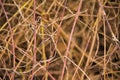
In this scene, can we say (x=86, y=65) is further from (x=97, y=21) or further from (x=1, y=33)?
(x=1, y=33)

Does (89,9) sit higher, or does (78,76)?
(89,9)

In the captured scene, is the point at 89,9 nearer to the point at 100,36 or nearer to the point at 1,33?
the point at 100,36

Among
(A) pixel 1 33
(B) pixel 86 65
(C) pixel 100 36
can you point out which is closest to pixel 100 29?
(C) pixel 100 36

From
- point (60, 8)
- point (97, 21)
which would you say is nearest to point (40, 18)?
point (60, 8)

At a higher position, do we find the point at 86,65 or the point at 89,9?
the point at 89,9

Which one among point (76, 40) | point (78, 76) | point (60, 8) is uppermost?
point (60, 8)

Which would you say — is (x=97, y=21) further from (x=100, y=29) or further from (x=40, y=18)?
(x=40, y=18)
